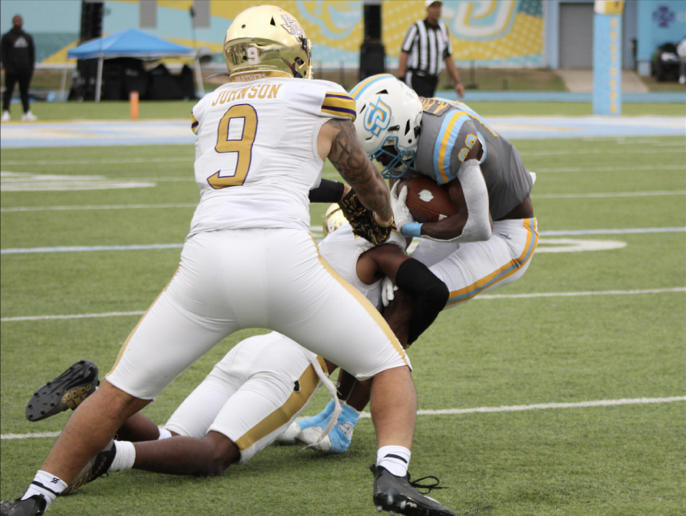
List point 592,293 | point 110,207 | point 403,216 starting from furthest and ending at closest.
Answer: point 110,207 < point 592,293 < point 403,216

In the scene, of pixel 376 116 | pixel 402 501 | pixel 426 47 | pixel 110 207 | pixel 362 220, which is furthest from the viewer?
pixel 426 47

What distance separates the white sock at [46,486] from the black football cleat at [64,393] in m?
0.37

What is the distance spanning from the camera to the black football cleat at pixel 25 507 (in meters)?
2.50

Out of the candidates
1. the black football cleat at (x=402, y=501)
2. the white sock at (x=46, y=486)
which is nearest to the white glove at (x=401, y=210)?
the black football cleat at (x=402, y=501)

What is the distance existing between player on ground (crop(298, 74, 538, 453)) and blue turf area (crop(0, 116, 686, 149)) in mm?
12461

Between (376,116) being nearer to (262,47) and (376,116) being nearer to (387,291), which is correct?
(387,291)

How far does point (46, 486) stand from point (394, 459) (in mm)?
944

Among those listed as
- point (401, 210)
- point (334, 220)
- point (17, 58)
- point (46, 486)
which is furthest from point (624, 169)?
point (17, 58)

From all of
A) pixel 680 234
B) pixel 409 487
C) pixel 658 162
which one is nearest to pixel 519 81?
pixel 658 162

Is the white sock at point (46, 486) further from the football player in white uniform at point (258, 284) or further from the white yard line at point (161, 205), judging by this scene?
the white yard line at point (161, 205)

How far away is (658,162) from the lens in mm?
12906

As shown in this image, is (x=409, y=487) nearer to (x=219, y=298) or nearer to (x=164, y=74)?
(x=219, y=298)

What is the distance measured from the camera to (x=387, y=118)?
3.49m

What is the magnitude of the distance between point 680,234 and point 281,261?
20.2 ft
